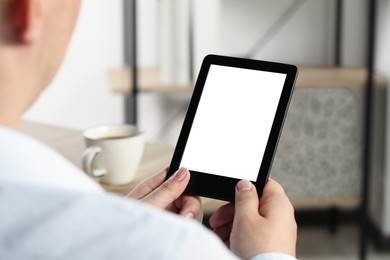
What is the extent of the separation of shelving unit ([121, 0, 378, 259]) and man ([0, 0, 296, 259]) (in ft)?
5.38

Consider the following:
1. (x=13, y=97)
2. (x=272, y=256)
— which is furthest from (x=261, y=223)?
(x=13, y=97)

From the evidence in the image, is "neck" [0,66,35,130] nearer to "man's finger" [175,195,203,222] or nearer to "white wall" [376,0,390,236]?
"man's finger" [175,195,203,222]

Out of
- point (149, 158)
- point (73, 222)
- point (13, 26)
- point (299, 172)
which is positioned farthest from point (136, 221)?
point (299, 172)

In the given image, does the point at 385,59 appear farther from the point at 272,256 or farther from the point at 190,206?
the point at 272,256

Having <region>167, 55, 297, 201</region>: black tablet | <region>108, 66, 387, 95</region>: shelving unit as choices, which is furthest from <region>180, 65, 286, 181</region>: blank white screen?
<region>108, 66, 387, 95</region>: shelving unit

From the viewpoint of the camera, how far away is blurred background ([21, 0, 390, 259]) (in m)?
2.31

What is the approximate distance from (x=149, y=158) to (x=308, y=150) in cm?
128

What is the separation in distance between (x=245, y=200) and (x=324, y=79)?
1575 mm

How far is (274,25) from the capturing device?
2.42 meters

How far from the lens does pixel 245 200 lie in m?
0.71

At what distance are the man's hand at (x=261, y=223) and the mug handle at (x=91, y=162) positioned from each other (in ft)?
1.00

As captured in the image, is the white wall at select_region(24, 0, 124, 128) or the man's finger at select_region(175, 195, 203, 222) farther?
the white wall at select_region(24, 0, 124, 128)

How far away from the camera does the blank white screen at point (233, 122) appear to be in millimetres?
785

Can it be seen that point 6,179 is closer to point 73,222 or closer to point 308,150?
point 73,222
